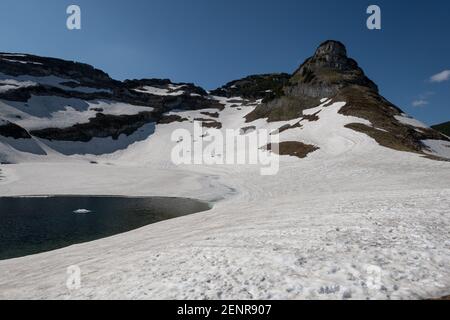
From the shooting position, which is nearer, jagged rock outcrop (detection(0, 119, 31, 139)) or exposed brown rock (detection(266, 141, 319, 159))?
exposed brown rock (detection(266, 141, 319, 159))

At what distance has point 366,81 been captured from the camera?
11825 cm

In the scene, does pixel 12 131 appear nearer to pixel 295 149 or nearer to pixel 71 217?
pixel 71 217

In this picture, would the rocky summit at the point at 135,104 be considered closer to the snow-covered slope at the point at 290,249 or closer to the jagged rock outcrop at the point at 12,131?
the jagged rock outcrop at the point at 12,131

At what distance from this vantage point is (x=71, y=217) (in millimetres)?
36375

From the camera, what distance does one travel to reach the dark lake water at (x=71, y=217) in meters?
27.2

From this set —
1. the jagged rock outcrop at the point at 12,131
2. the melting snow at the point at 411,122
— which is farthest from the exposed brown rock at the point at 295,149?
the jagged rock outcrop at the point at 12,131

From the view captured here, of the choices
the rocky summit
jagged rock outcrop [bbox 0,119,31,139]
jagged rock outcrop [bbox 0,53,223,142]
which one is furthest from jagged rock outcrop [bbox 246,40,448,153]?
jagged rock outcrop [bbox 0,119,31,139]

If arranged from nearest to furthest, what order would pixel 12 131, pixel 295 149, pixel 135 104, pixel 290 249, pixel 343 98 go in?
1. pixel 290 249
2. pixel 295 149
3. pixel 343 98
4. pixel 12 131
5. pixel 135 104

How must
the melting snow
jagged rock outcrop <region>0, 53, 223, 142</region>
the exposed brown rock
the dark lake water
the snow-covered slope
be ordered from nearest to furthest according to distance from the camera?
the snow-covered slope → the dark lake water → the exposed brown rock → the melting snow → jagged rock outcrop <region>0, 53, 223, 142</region>

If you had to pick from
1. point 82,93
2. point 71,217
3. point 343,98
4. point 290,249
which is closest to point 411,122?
point 343,98

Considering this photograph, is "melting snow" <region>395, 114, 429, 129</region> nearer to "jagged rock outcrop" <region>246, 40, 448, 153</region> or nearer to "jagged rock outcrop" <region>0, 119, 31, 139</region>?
"jagged rock outcrop" <region>246, 40, 448, 153</region>

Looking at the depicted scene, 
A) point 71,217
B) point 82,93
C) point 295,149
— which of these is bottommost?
point 71,217

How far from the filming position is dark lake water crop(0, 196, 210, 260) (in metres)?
27.2

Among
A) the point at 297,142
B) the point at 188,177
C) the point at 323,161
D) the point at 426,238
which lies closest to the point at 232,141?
the point at 297,142
